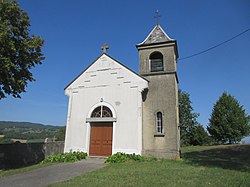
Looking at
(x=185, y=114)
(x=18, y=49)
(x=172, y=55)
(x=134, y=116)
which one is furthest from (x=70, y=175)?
(x=185, y=114)

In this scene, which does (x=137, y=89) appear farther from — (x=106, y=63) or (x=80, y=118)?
(x=80, y=118)

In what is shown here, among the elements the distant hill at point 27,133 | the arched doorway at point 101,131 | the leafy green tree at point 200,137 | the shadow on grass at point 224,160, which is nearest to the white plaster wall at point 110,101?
the arched doorway at point 101,131

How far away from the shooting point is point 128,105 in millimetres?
13750

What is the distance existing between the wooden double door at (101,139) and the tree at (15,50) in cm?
521

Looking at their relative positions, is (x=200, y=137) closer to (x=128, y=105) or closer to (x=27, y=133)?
(x=128, y=105)

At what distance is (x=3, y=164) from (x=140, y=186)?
9.66 m

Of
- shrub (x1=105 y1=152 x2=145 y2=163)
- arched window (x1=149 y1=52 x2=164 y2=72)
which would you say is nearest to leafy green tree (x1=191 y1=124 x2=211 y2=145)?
arched window (x1=149 y1=52 x2=164 y2=72)

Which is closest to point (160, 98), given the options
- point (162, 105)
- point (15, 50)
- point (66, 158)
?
point (162, 105)

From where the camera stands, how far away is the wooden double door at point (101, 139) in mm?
13789

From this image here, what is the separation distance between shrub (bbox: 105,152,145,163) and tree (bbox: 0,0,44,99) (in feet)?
20.3

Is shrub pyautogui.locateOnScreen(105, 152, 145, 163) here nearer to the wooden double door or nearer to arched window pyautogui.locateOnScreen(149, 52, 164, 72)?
the wooden double door

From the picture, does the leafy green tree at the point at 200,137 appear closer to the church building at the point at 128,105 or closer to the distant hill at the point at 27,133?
the distant hill at the point at 27,133

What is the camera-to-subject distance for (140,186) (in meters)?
6.52

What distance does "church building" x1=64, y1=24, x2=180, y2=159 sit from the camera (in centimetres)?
1324
